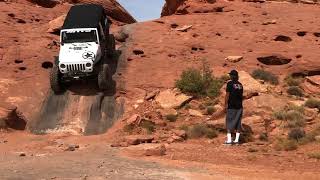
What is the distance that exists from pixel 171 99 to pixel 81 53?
410cm

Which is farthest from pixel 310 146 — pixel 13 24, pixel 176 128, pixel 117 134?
pixel 13 24

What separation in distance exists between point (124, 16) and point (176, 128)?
20477mm

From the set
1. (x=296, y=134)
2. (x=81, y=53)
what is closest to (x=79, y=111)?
(x=81, y=53)

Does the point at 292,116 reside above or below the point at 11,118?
above

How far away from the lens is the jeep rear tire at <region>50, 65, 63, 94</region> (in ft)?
67.1

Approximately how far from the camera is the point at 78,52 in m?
20.5

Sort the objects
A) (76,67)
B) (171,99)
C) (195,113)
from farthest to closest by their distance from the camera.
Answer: (76,67), (171,99), (195,113)

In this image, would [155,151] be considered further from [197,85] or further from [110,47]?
[110,47]

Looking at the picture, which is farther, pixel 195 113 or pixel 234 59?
pixel 234 59

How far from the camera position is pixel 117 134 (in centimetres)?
1694

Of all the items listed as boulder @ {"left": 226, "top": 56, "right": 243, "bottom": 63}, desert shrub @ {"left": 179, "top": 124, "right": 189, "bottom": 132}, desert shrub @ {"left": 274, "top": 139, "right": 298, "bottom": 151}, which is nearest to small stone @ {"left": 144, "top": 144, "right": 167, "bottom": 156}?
desert shrub @ {"left": 274, "top": 139, "right": 298, "bottom": 151}

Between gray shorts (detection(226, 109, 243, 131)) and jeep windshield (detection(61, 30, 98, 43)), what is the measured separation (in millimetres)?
8726

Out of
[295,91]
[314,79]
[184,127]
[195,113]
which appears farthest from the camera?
[314,79]

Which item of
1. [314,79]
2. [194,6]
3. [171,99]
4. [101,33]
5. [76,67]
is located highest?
[101,33]
